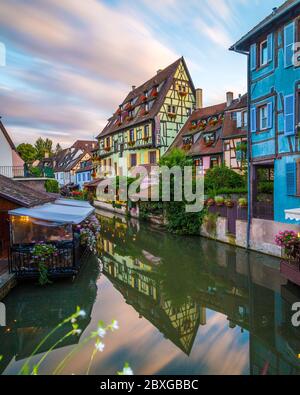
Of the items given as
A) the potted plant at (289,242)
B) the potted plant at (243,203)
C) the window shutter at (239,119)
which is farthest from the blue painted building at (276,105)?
the window shutter at (239,119)

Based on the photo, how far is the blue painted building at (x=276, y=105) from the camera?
1138cm

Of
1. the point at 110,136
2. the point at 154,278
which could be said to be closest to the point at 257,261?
the point at 154,278

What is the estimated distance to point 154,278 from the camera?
1048 cm

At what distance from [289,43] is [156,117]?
1906cm

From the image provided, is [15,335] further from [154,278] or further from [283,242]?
[283,242]

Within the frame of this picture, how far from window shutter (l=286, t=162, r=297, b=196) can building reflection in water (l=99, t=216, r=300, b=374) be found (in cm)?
307

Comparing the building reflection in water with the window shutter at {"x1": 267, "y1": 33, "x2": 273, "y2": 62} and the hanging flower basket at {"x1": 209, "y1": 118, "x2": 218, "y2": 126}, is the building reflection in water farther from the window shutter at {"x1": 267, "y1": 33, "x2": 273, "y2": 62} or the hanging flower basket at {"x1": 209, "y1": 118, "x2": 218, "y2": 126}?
the hanging flower basket at {"x1": 209, "y1": 118, "x2": 218, "y2": 126}

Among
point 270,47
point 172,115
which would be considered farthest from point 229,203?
point 172,115

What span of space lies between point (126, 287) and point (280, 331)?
5058 mm

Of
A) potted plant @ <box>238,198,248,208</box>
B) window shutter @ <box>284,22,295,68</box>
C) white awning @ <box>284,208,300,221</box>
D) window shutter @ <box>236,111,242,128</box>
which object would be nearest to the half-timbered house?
window shutter @ <box>236,111,242,128</box>

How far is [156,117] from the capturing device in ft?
97.8

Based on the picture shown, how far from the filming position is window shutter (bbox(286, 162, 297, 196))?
11430 mm

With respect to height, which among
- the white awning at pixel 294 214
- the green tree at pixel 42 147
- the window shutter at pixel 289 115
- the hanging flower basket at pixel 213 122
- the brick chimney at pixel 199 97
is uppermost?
the green tree at pixel 42 147

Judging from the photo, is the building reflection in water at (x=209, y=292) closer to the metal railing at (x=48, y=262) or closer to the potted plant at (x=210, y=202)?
the metal railing at (x=48, y=262)
